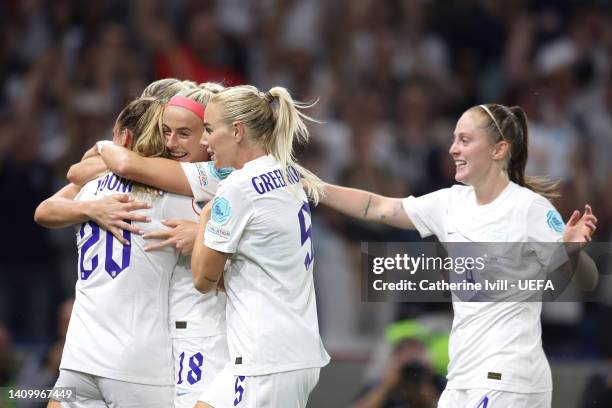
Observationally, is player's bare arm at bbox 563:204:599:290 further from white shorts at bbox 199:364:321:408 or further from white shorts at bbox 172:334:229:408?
white shorts at bbox 172:334:229:408

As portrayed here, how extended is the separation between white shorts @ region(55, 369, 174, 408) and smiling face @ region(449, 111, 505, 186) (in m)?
1.68

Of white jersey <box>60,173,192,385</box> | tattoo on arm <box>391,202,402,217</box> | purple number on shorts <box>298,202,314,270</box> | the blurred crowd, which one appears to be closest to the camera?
purple number on shorts <box>298,202,314,270</box>

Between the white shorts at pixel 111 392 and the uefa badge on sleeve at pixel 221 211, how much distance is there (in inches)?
34.2

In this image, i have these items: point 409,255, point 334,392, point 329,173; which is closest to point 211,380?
point 409,255

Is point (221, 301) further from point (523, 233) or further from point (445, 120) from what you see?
point (445, 120)

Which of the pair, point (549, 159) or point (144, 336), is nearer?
point (144, 336)

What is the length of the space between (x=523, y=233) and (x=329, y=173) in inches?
194

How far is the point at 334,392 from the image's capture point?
7758 mm

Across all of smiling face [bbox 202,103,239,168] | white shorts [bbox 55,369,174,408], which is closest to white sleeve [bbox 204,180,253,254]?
smiling face [bbox 202,103,239,168]

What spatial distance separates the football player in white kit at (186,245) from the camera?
15.7ft

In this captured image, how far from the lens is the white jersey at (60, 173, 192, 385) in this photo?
473 centimetres

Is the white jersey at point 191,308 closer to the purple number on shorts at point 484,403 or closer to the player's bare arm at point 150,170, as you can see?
the player's bare arm at point 150,170

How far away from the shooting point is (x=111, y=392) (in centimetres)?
475

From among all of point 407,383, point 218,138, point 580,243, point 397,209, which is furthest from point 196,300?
point 407,383
